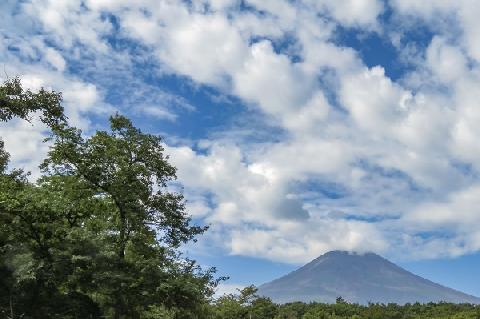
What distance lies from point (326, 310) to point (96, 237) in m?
100

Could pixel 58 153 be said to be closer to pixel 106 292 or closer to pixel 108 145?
pixel 108 145

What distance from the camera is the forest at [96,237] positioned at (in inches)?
811

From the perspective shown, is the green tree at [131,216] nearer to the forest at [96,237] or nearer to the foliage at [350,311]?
the forest at [96,237]

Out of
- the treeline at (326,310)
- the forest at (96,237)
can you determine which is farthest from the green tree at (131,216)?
the treeline at (326,310)

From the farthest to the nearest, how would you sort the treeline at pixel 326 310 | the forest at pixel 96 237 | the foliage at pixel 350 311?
1. the foliage at pixel 350 311
2. the treeline at pixel 326 310
3. the forest at pixel 96 237

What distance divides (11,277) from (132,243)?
573cm

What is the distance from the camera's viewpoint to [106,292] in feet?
71.0

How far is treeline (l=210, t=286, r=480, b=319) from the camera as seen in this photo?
7338cm

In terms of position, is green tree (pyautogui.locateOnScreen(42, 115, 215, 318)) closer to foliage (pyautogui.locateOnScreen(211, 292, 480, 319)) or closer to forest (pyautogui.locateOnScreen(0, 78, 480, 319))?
forest (pyautogui.locateOnScreen(0, 78, 480, 319))

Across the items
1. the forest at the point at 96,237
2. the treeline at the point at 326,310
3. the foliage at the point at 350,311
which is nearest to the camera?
the forest at the point at 96,237

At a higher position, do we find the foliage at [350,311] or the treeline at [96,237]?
the foliage at [350,311]

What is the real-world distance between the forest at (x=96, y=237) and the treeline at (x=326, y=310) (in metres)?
47.6

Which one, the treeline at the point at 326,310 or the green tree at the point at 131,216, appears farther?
the treeline at the point at 326,310

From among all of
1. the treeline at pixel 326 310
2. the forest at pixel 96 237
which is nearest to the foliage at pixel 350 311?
the treeline at pixel 326 310
